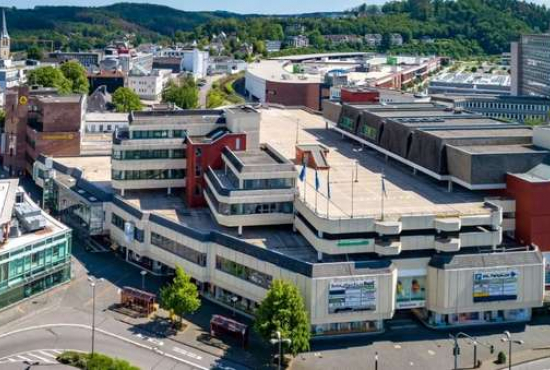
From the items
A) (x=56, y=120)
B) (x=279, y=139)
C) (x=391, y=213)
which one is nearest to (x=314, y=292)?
(x=391, y=213)

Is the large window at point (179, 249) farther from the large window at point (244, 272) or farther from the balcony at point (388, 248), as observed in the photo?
the balcony at point (388, 248)

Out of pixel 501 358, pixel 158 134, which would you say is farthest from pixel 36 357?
pixel 501 358

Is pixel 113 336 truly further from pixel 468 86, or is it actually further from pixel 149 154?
pixel 468 86

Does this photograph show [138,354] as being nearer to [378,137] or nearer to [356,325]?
[356,325]

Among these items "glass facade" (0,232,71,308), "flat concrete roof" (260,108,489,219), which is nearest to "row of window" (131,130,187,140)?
"flat concrete roof" (260,108,489,219)

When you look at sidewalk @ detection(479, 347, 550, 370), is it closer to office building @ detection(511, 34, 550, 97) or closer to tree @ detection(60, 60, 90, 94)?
tree @ detection(60, 60, 90, 94)

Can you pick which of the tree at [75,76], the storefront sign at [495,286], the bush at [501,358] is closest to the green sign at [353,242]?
the storefront sign at [495,286]
